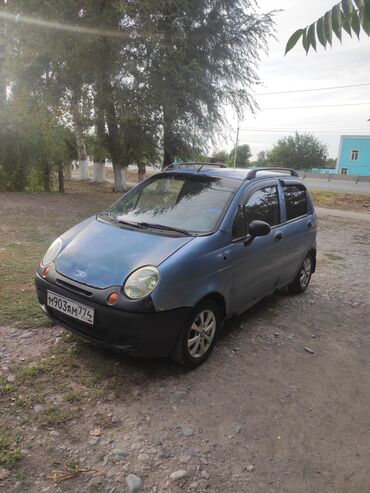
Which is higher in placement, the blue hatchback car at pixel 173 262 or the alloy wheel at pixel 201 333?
the blue hatchback car at pixel 173 262

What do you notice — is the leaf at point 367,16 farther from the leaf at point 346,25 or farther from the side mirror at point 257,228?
the side mirror at point 257,228

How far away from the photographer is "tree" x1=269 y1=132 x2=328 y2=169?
6322cm

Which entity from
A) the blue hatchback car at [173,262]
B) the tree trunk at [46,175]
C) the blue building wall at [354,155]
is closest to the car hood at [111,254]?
the blue hatchback car at [173,262]

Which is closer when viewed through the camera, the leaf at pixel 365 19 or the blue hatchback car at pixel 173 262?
the leaf at pixel 365 19

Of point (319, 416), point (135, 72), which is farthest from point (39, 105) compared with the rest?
point (319, 416)

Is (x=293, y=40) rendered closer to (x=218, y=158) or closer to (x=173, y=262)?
(x=173, y=262)

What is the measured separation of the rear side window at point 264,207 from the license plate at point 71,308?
188 centimetres

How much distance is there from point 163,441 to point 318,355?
208cm

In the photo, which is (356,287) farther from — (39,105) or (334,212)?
(39,105)

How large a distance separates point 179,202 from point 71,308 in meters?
1.60

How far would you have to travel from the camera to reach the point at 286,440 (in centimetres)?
269

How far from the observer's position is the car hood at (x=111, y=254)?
3109 mm

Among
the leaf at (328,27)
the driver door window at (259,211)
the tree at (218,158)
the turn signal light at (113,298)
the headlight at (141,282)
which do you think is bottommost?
the turn signal light at (113,298)

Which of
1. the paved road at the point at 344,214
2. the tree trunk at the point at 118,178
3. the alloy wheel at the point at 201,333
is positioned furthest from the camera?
the tree trunk at the point at 118,178
